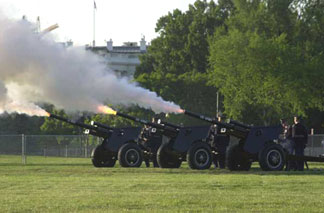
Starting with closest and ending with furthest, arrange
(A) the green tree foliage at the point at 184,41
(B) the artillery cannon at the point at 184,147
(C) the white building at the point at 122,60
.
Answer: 1. (B) the artillery cannon at the point at 184,147
2. (C) the white building at the point at 122,60
3. (A) the green tree foliage at the point at 184,41

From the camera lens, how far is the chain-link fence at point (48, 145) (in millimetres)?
45562

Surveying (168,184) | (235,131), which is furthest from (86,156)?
(168,184)

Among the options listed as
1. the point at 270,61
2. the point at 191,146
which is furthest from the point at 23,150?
the point at 270,61

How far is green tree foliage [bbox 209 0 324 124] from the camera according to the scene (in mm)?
58031

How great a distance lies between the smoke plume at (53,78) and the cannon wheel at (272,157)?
4.63m

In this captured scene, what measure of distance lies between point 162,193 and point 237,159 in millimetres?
10834

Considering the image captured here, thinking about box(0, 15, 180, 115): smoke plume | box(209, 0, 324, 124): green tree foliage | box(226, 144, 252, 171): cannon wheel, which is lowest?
box(226, 144, 252, 171): cannon wheel

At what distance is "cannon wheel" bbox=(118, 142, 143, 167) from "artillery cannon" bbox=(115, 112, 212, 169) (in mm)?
976

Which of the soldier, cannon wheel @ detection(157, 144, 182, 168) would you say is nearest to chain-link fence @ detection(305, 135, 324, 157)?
the soldier

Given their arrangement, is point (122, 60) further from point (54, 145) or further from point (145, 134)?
point (145, 134)

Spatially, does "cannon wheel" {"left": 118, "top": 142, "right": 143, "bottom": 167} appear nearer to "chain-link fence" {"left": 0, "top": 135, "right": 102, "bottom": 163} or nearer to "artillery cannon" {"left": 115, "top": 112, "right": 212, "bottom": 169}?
"artillery cannon" {"left": 115, "top": 112, "right": 212, "bottom": 169}

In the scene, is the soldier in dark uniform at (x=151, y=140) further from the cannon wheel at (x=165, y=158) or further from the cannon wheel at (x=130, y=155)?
the cannon wheel at (x=165, y=158)

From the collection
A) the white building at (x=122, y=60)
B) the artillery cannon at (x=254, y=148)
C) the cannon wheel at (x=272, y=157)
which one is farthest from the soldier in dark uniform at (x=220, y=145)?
the white building at (x=122, y=60)

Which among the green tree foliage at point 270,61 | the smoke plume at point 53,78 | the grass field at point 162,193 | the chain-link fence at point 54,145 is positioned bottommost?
the grass field at point 162,193
